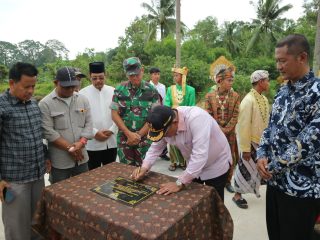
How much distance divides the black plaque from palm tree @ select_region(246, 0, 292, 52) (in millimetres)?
25257

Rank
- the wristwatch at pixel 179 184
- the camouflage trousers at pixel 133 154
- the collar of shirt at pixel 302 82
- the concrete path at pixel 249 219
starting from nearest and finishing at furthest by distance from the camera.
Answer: the collar of shirt at pixel 302 82, the wristwatch at pixel 179 184, the concrete path at pixel 249 219, the camouflage trousers at pixel 133 154

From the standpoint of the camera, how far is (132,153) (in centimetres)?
324

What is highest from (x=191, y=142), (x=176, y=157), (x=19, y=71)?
(x=19, y=71)

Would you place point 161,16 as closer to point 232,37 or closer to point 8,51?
Answer: point 232,37

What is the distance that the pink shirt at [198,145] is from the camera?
2090mm

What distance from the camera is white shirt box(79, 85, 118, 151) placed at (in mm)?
3418

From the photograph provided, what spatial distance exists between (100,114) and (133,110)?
504 millimetres

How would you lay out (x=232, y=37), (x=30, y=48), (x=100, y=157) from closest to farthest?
(x=100, y=157)
(x=232, y=37)
(x=30, y=48)

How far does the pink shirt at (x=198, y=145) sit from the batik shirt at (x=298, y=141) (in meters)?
0.48

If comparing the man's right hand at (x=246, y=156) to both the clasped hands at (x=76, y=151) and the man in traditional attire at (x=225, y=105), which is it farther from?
the clasped hands at (x=76, y=151)

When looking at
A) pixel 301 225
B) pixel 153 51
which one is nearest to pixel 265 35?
pixel 153 51

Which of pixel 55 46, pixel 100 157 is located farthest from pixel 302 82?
pixel 55 46

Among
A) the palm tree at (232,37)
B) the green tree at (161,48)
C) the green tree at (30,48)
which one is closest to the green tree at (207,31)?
the palm tree at (232,37)

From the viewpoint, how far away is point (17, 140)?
7.57ft
